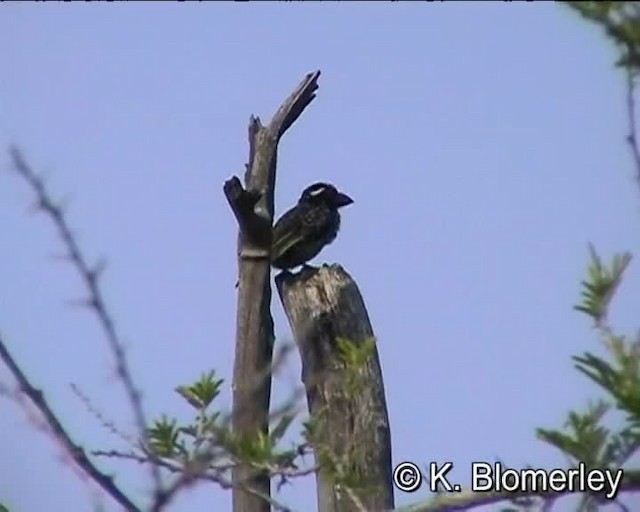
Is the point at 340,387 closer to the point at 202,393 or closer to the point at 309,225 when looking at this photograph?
the point at 202,393

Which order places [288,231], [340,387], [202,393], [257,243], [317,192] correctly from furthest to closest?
[317,192]
[288,231]
[257,243]
[340,387]
[202,393]

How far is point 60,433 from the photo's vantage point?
1052mm

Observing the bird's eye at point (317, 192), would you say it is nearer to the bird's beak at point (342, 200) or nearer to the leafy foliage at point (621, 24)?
the bird's beak at point (342, 200)

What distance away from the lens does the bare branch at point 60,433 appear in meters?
1.06

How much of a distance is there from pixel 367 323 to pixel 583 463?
237cm

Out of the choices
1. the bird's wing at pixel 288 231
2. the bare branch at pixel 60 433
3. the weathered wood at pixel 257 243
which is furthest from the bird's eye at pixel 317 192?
the bare branch at pixel 60 433

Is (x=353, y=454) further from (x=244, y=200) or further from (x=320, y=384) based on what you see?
(x=244, y=200)

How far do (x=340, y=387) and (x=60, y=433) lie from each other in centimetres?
246

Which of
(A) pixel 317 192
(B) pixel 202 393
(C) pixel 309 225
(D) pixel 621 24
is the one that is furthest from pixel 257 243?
(A) pixel 317 192

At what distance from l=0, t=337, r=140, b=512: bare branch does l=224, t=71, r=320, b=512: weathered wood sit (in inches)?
92.3

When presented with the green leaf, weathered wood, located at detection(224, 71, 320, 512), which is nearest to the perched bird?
weathered wood, located at detection(224, 71, 320, 512)

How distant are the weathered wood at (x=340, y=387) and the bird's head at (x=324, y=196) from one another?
128 inches

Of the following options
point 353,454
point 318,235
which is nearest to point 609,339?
point 353,454

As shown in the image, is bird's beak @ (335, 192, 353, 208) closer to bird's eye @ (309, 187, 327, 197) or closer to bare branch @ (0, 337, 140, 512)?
bird's eye @ (309, 187, 327, 197)
